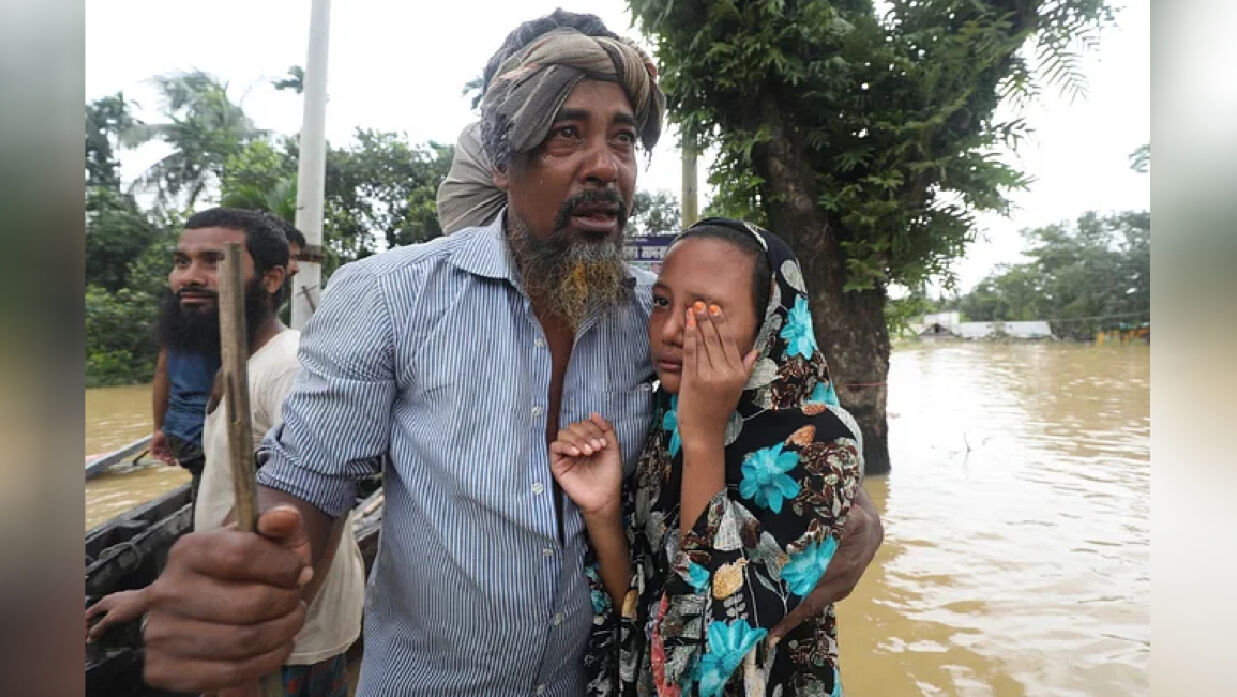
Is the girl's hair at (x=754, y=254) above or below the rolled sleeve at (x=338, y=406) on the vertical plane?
above

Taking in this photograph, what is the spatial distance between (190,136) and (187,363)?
26278 millimetres

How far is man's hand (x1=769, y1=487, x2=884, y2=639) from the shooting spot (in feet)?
5.17

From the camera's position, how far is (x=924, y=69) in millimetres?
7156

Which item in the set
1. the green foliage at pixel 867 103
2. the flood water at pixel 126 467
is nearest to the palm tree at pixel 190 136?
the flood water at pixel 126 467

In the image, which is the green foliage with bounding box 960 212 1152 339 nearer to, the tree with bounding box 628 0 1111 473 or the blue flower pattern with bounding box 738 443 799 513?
the tree with bounding box 628 0 1111 473

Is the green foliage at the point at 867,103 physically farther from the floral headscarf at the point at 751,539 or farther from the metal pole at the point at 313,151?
the floral headscarf at the point at 751,539

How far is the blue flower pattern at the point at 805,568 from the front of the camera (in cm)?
145

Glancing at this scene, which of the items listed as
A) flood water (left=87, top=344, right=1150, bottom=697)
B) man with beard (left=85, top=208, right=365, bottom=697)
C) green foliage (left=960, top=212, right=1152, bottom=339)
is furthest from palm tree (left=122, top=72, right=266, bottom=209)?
green foliage (left=960, top=212, right=1152, bottom=339)

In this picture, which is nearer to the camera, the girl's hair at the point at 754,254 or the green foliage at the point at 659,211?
the girl's hair at the point at 754,254

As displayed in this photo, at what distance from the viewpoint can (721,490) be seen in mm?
1465

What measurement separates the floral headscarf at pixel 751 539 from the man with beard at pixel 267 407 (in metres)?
1.13

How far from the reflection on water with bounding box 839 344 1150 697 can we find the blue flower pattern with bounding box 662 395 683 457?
36.5 inches
